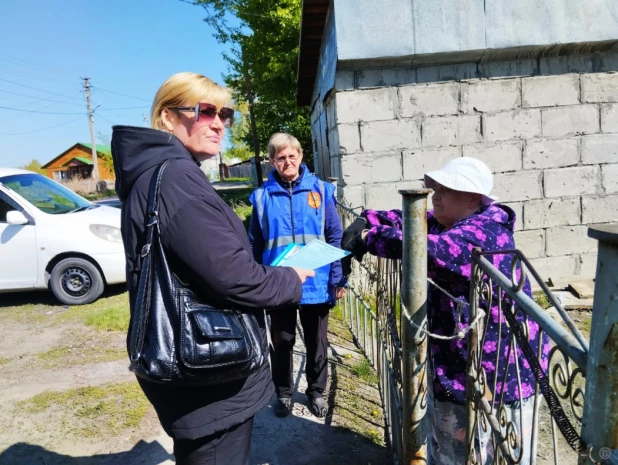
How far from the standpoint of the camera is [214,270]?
50.9 inches

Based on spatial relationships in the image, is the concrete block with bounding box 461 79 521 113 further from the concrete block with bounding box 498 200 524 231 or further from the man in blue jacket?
the man in blue jacket

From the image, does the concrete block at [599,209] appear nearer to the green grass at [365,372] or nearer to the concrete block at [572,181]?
the concrete block at [572,181]

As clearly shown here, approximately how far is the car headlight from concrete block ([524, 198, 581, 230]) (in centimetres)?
500

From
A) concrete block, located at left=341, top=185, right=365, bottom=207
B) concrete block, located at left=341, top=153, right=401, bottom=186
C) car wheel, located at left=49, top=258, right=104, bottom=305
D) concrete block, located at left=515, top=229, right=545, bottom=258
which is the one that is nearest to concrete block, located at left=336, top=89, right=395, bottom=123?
concrete block, located at left=341, top=153, right=401, bottom=186

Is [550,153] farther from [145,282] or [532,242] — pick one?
[145,282]

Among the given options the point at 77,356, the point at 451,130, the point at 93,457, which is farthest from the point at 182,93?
the point at 451,130

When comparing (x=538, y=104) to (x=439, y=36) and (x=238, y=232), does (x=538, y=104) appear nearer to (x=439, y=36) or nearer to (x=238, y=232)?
(x=439, y=36)

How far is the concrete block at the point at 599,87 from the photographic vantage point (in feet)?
15.8

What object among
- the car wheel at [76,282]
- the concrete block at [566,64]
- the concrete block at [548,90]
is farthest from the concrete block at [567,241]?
the car wheel at [76,282]

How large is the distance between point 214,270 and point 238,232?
0.63ft

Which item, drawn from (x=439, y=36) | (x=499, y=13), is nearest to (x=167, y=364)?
(x=439, y=36)

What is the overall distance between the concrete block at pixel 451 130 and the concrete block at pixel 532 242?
4.04ft

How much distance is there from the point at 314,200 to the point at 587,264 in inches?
160

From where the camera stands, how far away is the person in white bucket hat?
64.1 inches
